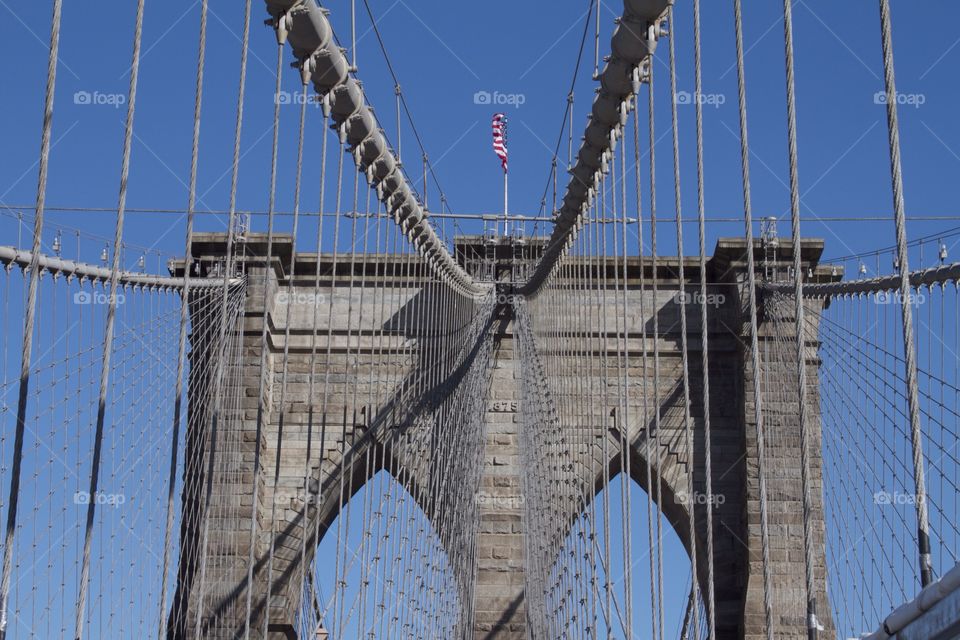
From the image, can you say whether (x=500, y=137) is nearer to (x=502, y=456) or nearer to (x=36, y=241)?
(x=502, y=456)

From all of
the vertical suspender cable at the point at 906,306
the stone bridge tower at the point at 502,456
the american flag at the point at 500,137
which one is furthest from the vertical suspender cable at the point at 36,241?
the american flag at the point at 500,137

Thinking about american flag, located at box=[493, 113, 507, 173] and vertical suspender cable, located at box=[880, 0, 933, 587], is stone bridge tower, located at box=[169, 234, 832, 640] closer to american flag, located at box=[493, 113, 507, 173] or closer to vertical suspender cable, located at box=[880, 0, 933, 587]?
american flag, located at box=[493, 113, 507, 173]

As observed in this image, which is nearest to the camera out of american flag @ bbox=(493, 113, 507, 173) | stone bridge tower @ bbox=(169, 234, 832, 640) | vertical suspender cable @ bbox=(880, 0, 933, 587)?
vertical suspender cable @ bbox=(880, 0, 933, 587)

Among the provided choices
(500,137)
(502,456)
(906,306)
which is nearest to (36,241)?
(906,306)

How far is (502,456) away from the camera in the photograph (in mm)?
20531

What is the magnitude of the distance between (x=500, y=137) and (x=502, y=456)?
591 cm

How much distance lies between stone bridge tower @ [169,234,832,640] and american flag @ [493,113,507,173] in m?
3.21

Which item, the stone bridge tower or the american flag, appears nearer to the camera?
the stone bridge tower

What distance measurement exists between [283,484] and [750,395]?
17.9 feet

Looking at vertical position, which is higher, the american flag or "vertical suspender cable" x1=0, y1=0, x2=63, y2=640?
the american flag

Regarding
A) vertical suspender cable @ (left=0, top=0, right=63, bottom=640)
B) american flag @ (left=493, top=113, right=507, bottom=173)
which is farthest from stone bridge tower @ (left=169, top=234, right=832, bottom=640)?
vertical suspender cable @ (left=0, top=0, right=63, bottom=640)

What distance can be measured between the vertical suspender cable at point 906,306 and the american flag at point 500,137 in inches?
702

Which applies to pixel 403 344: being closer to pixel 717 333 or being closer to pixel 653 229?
pixel 717 333

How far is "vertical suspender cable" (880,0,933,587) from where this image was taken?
6.40 meters
